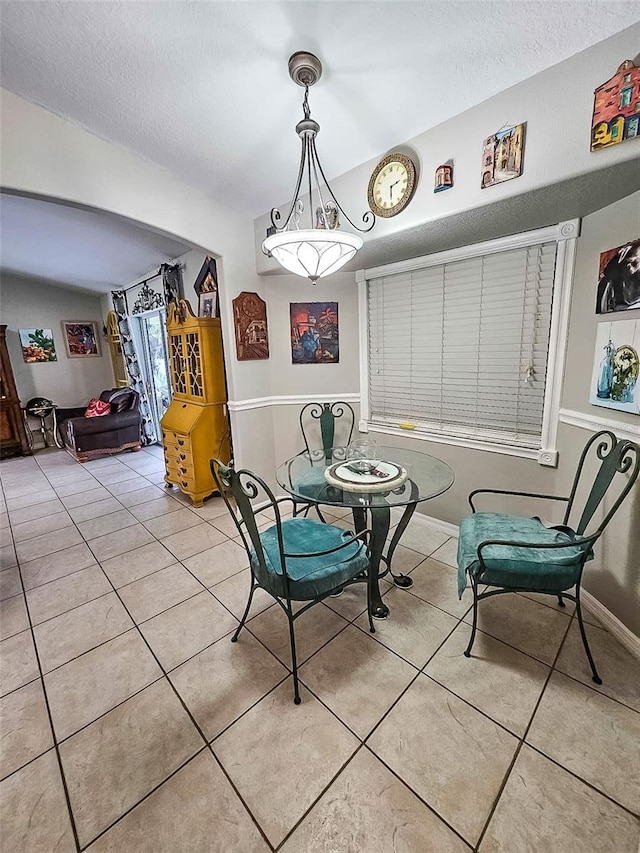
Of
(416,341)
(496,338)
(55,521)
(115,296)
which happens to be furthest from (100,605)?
(115,296)

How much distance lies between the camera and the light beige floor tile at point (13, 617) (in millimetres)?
1923

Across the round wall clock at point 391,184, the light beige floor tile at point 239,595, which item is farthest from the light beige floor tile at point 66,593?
the round wall clock at point 391,184

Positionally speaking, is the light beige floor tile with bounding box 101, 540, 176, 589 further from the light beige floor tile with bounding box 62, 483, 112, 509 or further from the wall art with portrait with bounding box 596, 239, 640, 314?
the wall art with portrait with bounding box 596, 239, 640, 314

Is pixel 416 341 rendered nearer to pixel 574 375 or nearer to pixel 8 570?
pixel 574 375

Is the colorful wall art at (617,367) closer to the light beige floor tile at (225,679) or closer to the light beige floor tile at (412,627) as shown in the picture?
the light beige floor tile at (412,627)

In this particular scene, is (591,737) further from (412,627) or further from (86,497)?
(86,497)

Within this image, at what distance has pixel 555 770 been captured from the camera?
1.19 metres

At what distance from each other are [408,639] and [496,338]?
1961 mm

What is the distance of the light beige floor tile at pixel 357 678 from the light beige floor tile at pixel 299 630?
0.18 ft

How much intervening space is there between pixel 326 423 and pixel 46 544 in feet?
8.25

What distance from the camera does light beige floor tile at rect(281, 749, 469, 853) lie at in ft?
3.35

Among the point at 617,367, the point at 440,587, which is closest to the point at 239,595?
the point at 440,587

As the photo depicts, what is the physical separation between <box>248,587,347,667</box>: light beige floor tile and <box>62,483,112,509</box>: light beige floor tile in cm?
266

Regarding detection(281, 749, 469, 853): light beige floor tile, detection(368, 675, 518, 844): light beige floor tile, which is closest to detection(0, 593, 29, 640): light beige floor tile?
detection(281, 749, 469, 853): light beige floor tile
